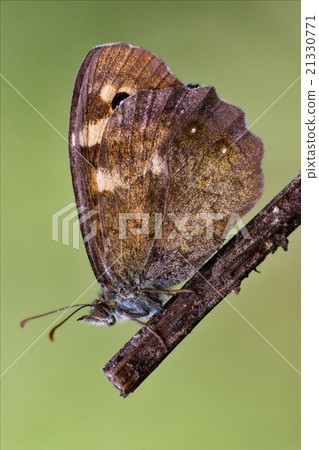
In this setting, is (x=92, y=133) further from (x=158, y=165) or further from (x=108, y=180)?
(x=158, y=165)

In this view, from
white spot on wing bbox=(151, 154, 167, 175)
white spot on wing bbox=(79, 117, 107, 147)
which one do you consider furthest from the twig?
white spot on wing bbox=(79, 117, 107, 147)

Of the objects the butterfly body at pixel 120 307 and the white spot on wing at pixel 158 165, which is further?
the white spot on wing at pixel 158 165

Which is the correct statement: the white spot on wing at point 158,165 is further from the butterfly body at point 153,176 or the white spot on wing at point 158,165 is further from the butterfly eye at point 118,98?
the butterfly eye at point 118,98

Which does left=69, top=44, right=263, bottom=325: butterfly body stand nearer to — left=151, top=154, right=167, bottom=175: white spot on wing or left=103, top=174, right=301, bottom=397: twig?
left=151, top=154, right=167, bottom=175: white spot on wing

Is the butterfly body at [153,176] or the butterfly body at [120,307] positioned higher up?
the butterfly body at [153,176]

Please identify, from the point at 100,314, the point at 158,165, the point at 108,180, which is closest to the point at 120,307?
the point at 100,314

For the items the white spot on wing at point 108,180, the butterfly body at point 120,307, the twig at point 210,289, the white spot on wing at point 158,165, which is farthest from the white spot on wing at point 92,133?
the twig at point 210,289
